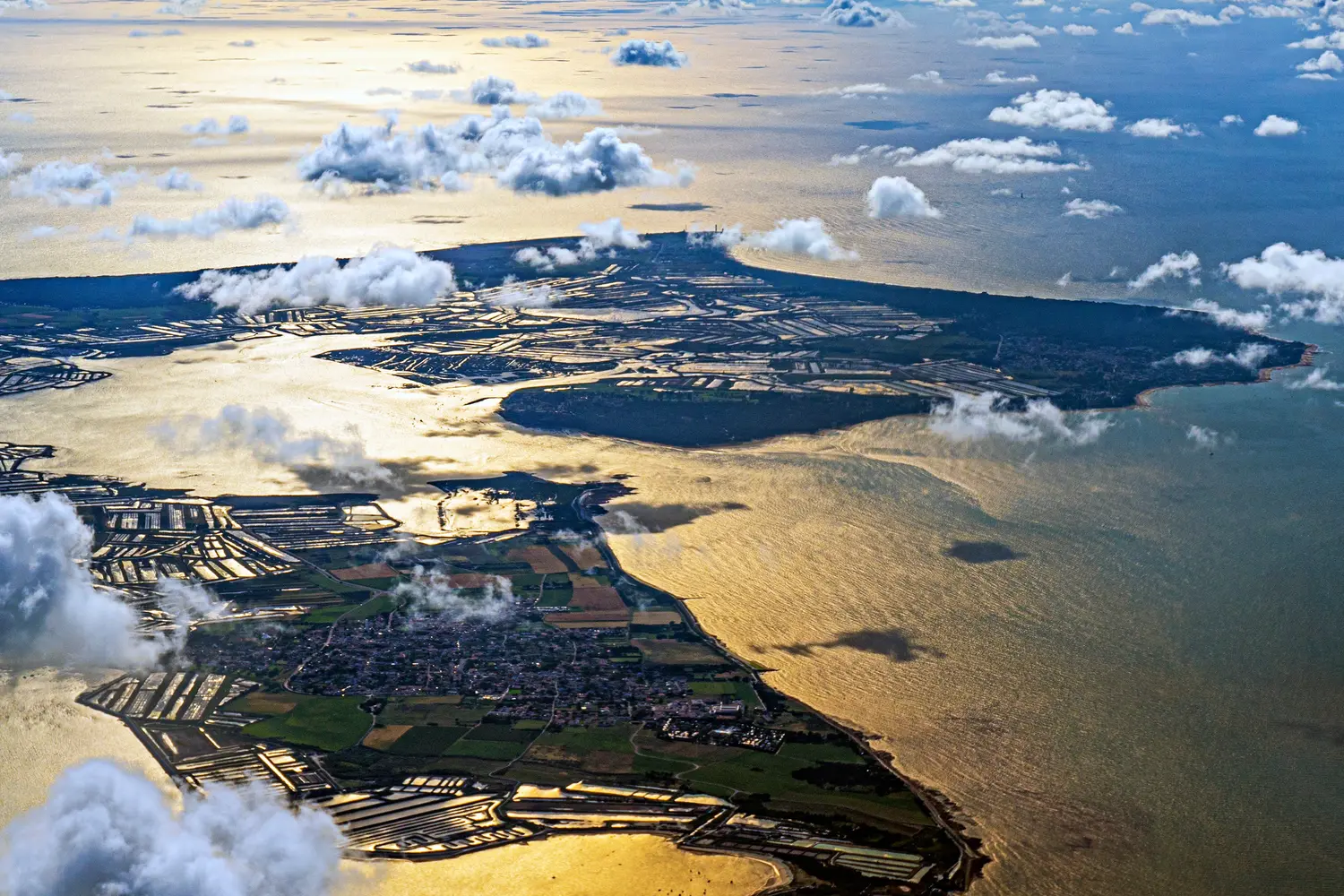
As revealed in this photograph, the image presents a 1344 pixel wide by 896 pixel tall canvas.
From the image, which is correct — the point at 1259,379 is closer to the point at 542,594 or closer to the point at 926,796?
the point at 542,594

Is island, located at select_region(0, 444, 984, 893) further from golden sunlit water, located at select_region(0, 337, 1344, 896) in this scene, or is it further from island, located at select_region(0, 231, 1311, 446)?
island, located at select_region(0, 231, 1311, 446)

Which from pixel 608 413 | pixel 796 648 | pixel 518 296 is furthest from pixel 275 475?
pixel 518 296

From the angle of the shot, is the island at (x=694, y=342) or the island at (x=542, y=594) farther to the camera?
the island at (x=694, y=342)

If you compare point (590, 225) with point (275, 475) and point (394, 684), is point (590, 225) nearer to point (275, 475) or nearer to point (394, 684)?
point (275, 475)

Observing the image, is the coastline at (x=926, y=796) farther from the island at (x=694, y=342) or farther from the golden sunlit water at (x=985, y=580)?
the island at (x=694, y=342)

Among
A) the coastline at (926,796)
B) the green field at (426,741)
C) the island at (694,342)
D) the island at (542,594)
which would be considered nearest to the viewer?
the coastline at (926,796)

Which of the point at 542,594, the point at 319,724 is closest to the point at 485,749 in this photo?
the point at 319,724

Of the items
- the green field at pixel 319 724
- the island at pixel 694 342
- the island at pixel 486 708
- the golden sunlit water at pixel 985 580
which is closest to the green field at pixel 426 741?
the island at pixel 486 708

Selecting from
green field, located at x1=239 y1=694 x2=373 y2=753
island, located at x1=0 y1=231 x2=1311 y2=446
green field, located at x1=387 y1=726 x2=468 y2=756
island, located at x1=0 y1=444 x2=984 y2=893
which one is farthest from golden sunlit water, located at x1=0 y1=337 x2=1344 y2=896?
green field, located at x1=239 y1=694 x2=373 y2=753

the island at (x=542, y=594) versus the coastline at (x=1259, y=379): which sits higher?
the coastline at (x=1259, y=379)
